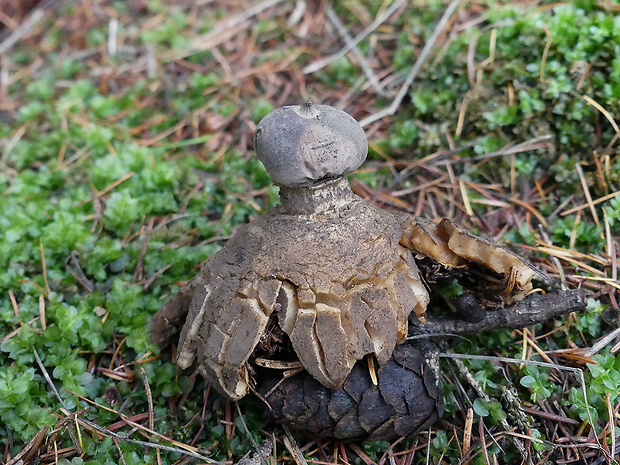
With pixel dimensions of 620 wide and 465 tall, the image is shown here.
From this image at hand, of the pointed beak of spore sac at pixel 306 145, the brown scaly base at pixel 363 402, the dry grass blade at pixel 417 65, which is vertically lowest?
the brown scaly base at pixel 363 402

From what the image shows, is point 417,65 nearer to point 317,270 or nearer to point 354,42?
point 354,42

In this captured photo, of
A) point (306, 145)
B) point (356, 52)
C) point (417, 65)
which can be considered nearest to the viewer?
point (306, 145)

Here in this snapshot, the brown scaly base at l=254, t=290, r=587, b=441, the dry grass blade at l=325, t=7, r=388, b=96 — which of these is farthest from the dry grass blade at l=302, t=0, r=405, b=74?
the brown scaly base at l=254, t=290, r=587, b=441

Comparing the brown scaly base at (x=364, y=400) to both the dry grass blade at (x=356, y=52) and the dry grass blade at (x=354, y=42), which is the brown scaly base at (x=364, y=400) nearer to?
the dry grass blade at (x=356, y=52)

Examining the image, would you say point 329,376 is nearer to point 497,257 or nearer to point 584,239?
point 497,257

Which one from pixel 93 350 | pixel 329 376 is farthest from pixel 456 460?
pixel 93 350

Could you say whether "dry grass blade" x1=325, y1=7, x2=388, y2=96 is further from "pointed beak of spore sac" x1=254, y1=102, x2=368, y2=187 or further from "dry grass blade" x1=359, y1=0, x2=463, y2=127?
"pointed beak of spore sac" x1=254, y1=102, x2=368, y2=187

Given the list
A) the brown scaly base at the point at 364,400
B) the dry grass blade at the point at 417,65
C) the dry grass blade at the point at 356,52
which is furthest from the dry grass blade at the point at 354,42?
the brown scaly base at the point at 364,400

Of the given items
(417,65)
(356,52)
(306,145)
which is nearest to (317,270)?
(306,145)

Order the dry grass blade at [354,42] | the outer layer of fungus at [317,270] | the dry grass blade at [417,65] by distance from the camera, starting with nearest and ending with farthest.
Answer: the outer layer of fungus at [317,270], the dry grass blade at [417,65], the dry grass blade at [354,42]
